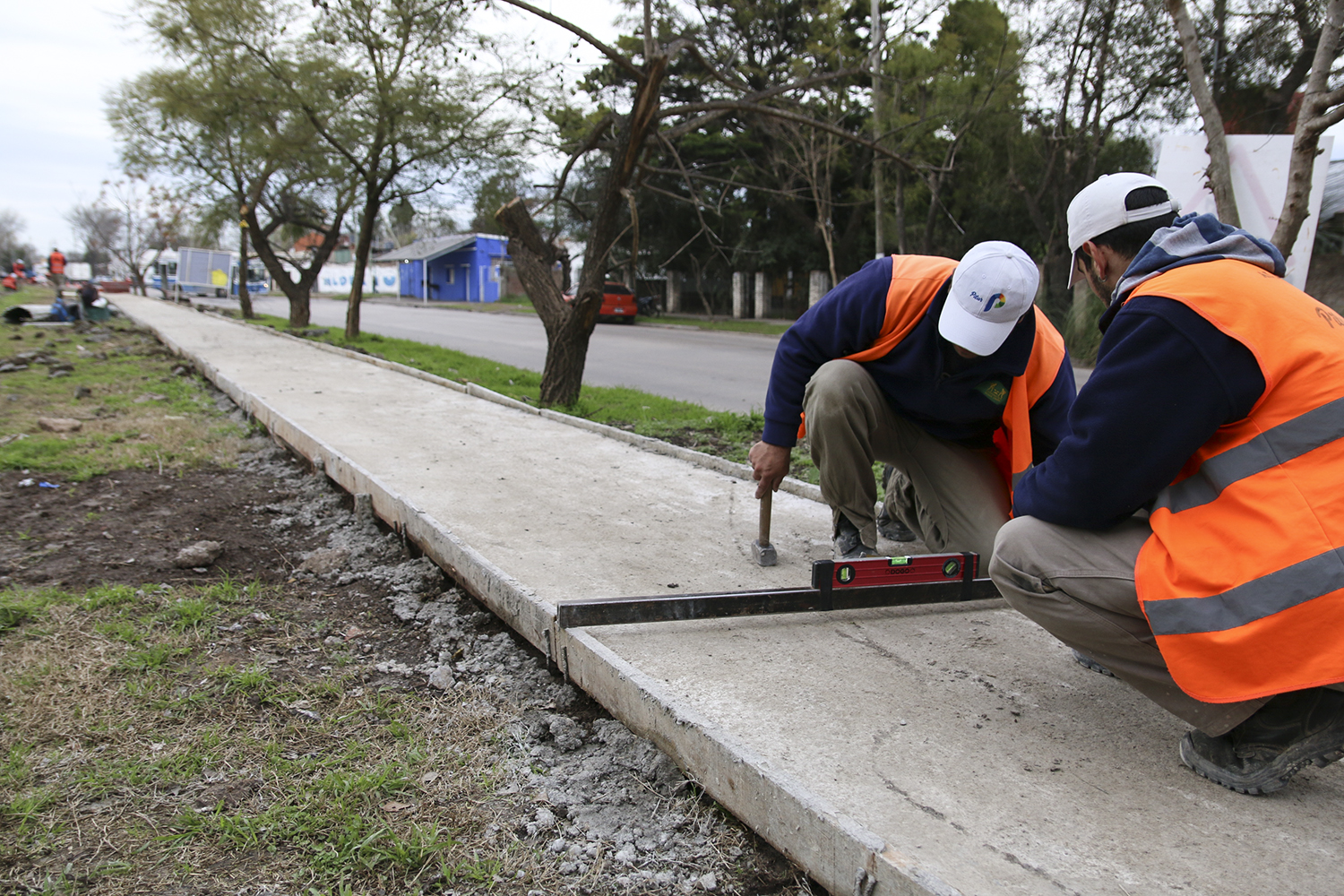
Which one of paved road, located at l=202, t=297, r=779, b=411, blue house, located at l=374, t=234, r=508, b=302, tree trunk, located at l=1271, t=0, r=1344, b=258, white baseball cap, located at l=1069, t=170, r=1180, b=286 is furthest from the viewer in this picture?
blue house, located at l=374, t=234, r=508, b=302

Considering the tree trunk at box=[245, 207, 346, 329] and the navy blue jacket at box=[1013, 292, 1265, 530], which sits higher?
the tree trunk at box=[245, 207, 346, 329]

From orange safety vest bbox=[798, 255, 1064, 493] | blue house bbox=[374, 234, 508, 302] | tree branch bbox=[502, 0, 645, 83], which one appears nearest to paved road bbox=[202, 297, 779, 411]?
tree branch bbox=[502, 0, 645, 83]

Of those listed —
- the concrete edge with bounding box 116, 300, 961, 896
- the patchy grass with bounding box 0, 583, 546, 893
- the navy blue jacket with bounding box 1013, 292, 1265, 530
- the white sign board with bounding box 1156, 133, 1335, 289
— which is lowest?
the patchy grass with bounding box 0, 583, 546, 893

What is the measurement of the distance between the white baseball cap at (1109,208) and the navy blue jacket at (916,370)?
68cm

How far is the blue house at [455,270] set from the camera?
164 ft

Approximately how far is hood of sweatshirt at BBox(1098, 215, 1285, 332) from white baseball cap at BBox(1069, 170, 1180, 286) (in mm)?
106

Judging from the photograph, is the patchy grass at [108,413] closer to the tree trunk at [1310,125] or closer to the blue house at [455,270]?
the tree trunk at [1310,125]

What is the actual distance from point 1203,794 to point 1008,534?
0.71 metres

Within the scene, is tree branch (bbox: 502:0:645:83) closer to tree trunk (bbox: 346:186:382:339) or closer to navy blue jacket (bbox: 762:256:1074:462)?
navy blue jacket (bbox: 762:256:1074:462)

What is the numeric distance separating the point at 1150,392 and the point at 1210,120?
3313mm

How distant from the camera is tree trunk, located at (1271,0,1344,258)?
367cm

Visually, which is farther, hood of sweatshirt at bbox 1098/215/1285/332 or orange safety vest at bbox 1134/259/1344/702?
hood of sweatshirt at bbox 1098/215/1285/332

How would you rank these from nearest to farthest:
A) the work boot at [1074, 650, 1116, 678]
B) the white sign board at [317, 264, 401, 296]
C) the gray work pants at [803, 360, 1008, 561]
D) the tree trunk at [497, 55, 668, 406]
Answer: the work boot at [1074, 650, 1116, 678], the gray work pants at [803, 360, 1008, 561], the tree trunk at [497, 55, 668, 406], the white sign board at [317, 264, 401, 296]

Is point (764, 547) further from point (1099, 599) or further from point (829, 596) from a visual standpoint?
point (1099, 599)
